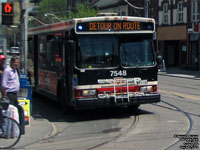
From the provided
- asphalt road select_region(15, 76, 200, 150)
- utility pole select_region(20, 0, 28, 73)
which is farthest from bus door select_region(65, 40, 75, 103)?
utility pole select_region(20, 0, 28, 73)

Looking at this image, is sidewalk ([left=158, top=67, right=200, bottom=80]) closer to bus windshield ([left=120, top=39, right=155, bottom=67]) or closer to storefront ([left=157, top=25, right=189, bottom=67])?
storefront ([left=157, top=25, right=189, bottom=67])

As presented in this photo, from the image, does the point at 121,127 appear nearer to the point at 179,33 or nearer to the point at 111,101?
the point at 111,101

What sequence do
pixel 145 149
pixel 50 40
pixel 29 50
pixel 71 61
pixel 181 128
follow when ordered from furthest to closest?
1. pixel 29 50
2. pixel 50 40
3. pixel 71 61
4. pixel 181 128
5. pixel 145 149

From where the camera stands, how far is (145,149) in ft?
22.8

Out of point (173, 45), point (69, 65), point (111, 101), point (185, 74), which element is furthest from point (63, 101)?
point (173, 45)

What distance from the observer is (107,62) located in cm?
1020

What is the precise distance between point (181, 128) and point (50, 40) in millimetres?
5751

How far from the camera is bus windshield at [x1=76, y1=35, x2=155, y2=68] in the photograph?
393 inches

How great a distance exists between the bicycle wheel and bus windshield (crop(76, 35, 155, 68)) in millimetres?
3318

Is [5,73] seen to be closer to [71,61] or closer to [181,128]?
[71,61]

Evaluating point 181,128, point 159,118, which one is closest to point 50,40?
point 159,118

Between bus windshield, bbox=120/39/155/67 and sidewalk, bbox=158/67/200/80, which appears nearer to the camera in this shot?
bus windshield, bbox=120/39/155/67

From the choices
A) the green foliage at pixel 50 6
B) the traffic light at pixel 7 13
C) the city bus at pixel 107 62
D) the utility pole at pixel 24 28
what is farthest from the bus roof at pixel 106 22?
the green foliage at pixel 50 6

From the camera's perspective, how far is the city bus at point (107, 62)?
997cm
